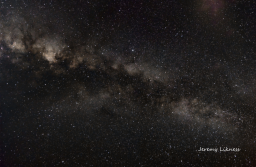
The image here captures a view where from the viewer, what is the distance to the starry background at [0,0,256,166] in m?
1.52

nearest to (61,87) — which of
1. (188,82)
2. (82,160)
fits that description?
(82,160)

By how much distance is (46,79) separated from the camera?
1.62m

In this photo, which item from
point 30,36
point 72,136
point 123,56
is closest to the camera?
point 30,36

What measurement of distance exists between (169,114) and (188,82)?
52 cm

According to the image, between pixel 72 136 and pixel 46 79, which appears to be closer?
pixel 46 79

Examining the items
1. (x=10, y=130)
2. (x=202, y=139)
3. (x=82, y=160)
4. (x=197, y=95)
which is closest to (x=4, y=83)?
(x=10, y=130)

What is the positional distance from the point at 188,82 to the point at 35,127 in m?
2.18

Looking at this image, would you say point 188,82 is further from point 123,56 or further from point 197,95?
point 123,56

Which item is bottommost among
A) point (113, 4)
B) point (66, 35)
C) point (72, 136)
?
point (72, 136)

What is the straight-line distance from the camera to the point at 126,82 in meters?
1.71

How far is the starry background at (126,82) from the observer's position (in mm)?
1521

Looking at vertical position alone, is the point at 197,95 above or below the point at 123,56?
below

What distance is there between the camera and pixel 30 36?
4.86 ft

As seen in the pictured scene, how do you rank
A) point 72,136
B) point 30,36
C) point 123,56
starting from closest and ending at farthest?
point 30,36, point 123,56, point 72,136
